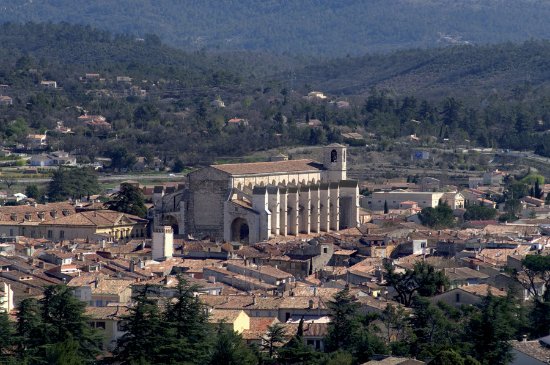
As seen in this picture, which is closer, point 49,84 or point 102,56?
point 49,84

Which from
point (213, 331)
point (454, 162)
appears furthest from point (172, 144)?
point (213, 331)

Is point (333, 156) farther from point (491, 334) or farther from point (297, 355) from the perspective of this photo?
point (297, 355)

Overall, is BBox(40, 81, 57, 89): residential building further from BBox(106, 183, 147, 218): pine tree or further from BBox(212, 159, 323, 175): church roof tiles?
BBox(106, 183, 147, 218): pine tree

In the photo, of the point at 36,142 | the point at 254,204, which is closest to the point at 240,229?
the point at 254,204

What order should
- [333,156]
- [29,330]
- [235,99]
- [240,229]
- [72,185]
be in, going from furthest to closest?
[235,99] → [72,185] → [333,156] → [240,229] → [29,330]

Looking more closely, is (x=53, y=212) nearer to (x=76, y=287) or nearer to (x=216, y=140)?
(x=76, y=287)

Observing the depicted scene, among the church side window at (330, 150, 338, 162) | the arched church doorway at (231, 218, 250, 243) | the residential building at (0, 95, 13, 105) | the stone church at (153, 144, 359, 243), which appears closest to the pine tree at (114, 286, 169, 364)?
the stone church at (153, 144, 359, 243)
